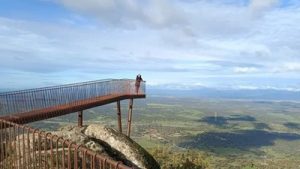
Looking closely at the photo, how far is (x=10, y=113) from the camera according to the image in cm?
2642

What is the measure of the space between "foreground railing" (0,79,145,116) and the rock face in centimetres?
1073

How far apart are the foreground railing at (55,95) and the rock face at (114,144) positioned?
35.2 feet

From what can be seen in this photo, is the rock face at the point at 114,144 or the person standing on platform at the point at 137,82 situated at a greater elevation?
the person standing on platform at the point at 137,82

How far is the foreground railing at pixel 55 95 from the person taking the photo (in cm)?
2730

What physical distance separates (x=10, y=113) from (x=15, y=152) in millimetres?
14196

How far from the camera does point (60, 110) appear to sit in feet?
99.8

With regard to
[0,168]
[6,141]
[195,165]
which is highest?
[6,141]

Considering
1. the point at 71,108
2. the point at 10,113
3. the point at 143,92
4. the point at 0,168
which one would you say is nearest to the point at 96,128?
the point at 0,168

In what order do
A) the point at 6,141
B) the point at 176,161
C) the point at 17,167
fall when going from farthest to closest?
the point at 176,161, the point at 6,141, the point at 17,167

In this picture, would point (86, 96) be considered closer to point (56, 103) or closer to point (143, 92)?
point (56, 103)

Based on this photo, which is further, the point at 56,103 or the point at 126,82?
the point at 126,82

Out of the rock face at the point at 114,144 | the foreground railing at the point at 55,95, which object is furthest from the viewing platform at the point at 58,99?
the rock face at the point at 114,144

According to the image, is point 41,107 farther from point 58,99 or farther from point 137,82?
point 137,82

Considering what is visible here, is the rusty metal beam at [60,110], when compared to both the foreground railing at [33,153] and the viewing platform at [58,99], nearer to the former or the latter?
the viewing platform at [58,99]
